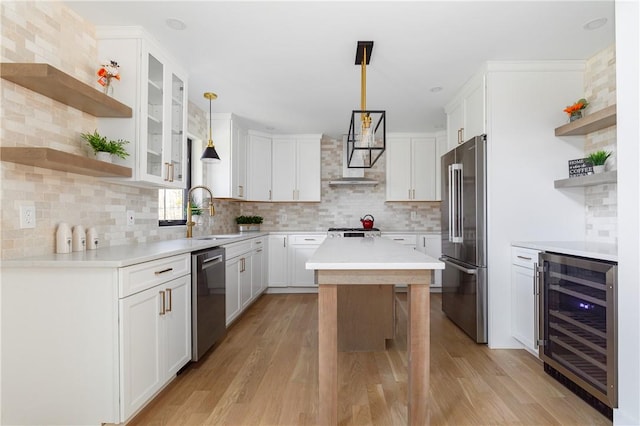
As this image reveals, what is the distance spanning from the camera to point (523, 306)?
109 inches

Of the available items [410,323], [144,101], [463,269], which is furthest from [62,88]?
[463,269]

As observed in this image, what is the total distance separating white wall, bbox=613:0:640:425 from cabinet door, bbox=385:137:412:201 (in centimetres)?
425

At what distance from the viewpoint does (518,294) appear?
2.83 m

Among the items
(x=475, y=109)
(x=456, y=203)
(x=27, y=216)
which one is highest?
(x=475, y=109)

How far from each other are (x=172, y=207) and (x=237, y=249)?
0.82 meters

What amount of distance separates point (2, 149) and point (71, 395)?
1283 millimetres

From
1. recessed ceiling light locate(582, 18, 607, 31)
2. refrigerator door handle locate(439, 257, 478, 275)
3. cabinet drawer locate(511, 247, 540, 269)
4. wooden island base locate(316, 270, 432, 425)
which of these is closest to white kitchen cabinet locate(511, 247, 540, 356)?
cabinet drawer locate(511, 247, 540, 269)

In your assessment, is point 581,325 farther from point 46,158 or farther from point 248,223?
point 248,223

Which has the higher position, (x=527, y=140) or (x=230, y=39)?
(x=230, y=39)

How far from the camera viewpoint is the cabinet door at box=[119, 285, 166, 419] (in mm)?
1730

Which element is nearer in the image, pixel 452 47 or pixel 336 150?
pixel 452 47

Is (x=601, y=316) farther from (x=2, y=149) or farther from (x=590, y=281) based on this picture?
(x=2, y=149)

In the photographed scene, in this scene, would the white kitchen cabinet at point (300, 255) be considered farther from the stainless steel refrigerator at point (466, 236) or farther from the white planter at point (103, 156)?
the white planter at point (103, 156)

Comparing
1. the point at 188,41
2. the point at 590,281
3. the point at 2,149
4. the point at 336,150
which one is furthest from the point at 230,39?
the point at 336,150
